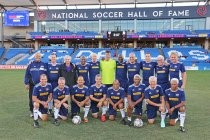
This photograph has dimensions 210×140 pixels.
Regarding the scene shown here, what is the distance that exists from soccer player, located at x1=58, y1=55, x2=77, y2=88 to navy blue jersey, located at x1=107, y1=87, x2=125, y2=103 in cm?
101

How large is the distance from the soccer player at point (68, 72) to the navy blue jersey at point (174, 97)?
97.1 inches

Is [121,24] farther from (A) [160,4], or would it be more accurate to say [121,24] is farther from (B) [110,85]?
(B) [110,85]

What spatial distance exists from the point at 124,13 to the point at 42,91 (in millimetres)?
35314

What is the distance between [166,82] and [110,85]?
1.55 meters

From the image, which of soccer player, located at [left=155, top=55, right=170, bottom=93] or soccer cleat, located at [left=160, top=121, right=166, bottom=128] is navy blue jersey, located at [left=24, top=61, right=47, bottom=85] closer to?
soccer player, located at [left=155, top=55, right=170, bottom=93]

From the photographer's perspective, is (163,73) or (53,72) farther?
(53,72)

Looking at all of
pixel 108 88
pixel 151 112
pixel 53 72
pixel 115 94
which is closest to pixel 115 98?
pixel 115 94

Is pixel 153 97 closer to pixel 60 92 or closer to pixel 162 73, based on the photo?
pixel 162 73

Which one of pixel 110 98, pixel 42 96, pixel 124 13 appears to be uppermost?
pixel 124 13

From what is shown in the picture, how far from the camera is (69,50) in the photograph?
4250 cm

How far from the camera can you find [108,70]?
8805 millimetres

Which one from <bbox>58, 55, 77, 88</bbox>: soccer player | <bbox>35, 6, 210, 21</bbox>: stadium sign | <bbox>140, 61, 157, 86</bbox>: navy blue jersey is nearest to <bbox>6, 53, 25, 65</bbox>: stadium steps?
<bbox>35, 6, 210, 21</bbox>: stadium sign

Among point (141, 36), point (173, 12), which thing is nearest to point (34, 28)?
point (141, 36)

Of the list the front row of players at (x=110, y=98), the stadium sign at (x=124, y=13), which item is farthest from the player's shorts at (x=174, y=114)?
the stadium sign at (x=124, y=13)
